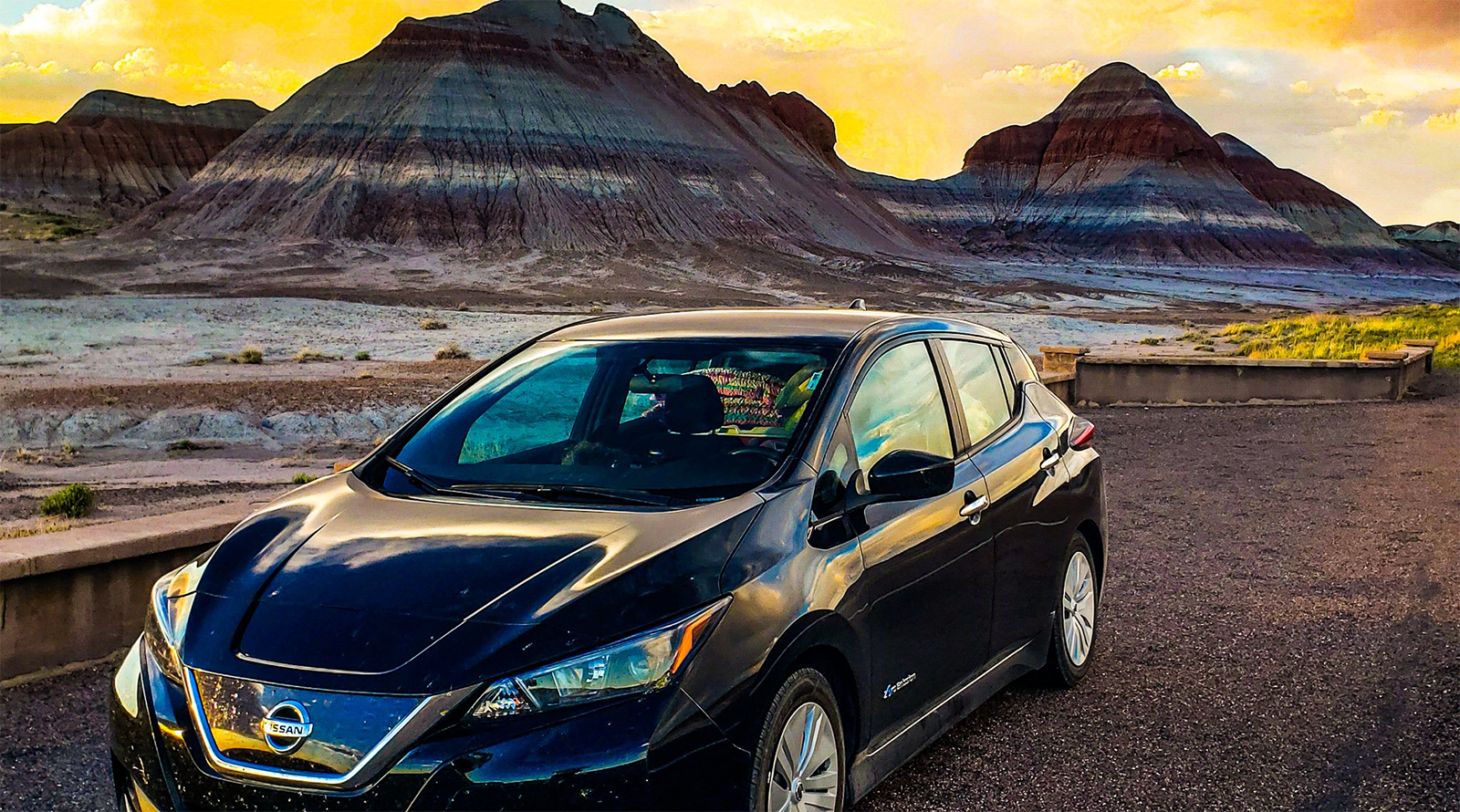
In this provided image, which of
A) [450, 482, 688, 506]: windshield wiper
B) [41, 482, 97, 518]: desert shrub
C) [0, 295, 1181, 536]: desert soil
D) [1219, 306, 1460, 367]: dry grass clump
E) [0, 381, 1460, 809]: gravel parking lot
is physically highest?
[450, 482, 688, 506]: windshield wiper

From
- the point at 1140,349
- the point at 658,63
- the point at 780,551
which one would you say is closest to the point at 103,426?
the point at 780,551

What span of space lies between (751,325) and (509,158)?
101736mm

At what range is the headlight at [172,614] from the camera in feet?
11.0

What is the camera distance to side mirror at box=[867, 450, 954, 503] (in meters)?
4.00

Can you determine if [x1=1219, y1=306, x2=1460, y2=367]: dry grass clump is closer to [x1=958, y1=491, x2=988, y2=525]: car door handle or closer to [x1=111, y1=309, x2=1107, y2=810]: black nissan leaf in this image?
[x1=958, y1=491, x2=988, y2=525]: car door handle

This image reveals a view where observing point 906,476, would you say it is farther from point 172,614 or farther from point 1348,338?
point 1348,338

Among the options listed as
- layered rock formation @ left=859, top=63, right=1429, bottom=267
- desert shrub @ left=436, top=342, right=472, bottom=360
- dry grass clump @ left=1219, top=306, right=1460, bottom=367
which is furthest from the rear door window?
layered rock formation @ left=859, top=63, right=1429, bottom=267

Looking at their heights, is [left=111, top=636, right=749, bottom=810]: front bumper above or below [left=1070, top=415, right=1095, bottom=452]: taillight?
below

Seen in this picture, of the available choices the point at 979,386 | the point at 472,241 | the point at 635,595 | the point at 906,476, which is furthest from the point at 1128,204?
the point at 635,595

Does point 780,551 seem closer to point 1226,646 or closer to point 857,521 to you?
point 857,521

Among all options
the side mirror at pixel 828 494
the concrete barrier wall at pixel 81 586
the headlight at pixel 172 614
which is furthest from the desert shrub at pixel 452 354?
the side mirror at pixel 828 494

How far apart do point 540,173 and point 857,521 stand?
101 metres

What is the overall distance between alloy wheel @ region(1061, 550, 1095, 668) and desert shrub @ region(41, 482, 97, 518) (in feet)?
38.4

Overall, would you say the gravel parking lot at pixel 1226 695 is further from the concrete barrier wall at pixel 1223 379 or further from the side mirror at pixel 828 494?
the concrete barrier wall at pixel 1223 379
